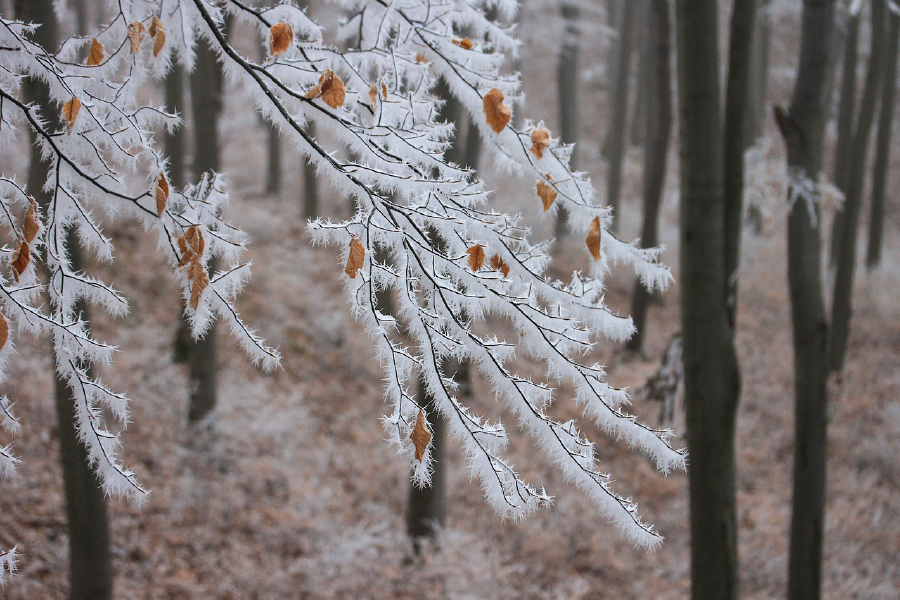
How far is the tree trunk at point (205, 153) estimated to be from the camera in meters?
6.37

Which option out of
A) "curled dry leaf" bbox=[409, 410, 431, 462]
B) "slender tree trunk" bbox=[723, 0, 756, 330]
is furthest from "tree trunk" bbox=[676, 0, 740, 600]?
"curled dry leaf" bbox=[409, 410, 431, 462]

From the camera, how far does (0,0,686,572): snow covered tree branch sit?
1898 mm

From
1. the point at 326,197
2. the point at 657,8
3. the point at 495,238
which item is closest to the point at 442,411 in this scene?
the point at 495,238

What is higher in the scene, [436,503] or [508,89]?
[508,89]

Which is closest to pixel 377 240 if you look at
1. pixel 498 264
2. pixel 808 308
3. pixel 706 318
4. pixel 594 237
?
pixel 498 264

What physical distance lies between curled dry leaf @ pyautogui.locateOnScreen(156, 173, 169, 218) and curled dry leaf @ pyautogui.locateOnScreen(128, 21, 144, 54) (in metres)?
0.47

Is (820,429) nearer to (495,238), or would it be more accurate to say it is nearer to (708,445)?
(708,445)

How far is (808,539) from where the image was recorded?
4.41 metres

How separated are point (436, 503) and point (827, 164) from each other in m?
24.9

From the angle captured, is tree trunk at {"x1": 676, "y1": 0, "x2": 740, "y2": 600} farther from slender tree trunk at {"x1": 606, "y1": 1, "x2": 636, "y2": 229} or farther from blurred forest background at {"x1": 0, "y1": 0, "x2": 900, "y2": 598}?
slender tree trunk at {"x1": 606, "y1": 1, "x2": 636, "y2": 229}

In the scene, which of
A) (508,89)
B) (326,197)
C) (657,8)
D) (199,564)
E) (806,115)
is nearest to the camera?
(508,89)

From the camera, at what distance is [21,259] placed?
74.5 inches

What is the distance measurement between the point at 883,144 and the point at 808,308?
1052 centimetres

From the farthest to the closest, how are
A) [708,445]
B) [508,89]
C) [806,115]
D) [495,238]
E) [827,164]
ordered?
[827,164] < [806,115] < [708,445] < [508,89] < [495,238]
